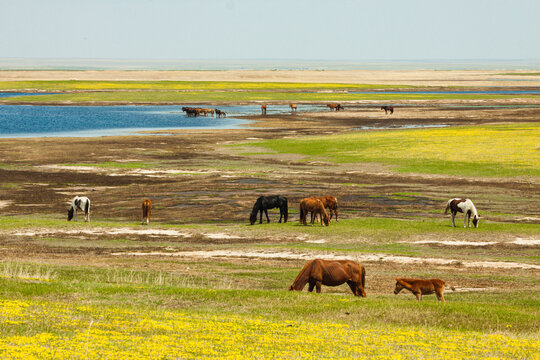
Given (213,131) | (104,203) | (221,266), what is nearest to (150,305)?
(221,266)

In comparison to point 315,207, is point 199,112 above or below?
below

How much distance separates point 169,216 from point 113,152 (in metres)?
29.1

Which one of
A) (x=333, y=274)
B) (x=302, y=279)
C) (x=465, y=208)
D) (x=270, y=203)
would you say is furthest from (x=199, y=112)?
(x=333, y=274)

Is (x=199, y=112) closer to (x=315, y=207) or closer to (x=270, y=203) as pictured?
(x=270, y=203)

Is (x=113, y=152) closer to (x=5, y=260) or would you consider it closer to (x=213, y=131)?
(x=213, y=131)

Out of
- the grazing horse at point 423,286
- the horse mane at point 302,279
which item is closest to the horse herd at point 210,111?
the horse mane at point 302,279

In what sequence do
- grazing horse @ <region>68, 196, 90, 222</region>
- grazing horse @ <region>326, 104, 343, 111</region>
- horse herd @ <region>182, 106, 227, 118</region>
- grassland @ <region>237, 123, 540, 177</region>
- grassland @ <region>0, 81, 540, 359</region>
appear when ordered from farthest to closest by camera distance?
grazing horse @ <region>326, 104, 343, 111</region> < horse herd @ <region>182, 106, 227, 118</region> < grassland @ <region>237, 123, 540, 177</region> < grazing horse @ <region>68, 196, 90, 222</region> < grassland @ <region>0, 81, 540, 359</region>

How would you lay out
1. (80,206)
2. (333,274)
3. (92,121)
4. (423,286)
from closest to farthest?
(333,274) → (423,286) → (80,206) → (92,121)

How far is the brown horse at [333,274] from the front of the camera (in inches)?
861

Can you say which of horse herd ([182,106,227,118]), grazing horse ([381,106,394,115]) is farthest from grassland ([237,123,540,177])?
horse herd ([182,106,227,118])

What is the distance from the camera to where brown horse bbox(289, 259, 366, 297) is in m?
21.9

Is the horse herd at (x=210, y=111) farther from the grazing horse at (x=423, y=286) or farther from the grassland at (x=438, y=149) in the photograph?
the grazing horse at (x=423, y=286)

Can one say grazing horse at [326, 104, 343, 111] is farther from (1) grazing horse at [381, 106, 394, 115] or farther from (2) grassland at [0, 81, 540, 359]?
(2) grassland at [0, 81, 540, 359]

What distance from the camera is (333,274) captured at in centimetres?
2184
